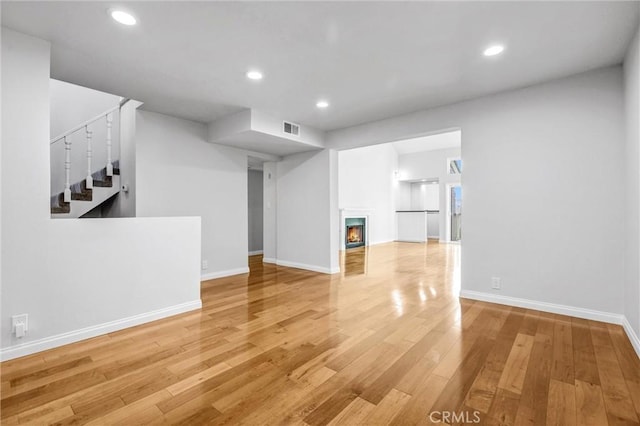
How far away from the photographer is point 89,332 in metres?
2.48

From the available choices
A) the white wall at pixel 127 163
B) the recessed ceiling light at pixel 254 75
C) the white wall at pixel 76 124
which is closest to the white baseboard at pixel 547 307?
the recessed ceiling light at pixel 254 75

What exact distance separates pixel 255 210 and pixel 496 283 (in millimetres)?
5390

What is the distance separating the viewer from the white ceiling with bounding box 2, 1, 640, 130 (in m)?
1.99

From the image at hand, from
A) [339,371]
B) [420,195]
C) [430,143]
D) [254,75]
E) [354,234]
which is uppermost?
[430,143]

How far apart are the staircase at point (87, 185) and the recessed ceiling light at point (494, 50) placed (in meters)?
4.82

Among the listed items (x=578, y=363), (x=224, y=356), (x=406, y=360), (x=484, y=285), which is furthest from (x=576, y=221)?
(x=224, y=356)

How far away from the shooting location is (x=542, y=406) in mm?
1594

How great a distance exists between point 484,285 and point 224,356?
116 inches

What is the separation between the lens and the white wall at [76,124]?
14.8 feet

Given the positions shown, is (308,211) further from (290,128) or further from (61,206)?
(61,206)

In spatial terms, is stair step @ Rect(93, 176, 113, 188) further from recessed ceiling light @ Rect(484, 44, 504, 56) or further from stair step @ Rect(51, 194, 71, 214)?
recessed ceiling light @ Rect(484, 44, 504, 56)

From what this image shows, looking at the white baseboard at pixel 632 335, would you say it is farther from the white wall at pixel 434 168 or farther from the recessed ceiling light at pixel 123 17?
the white wall at pixel 434 168

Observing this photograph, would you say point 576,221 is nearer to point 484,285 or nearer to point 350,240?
point 484,285

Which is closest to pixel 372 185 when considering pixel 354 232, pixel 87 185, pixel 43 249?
pixel 354 232
